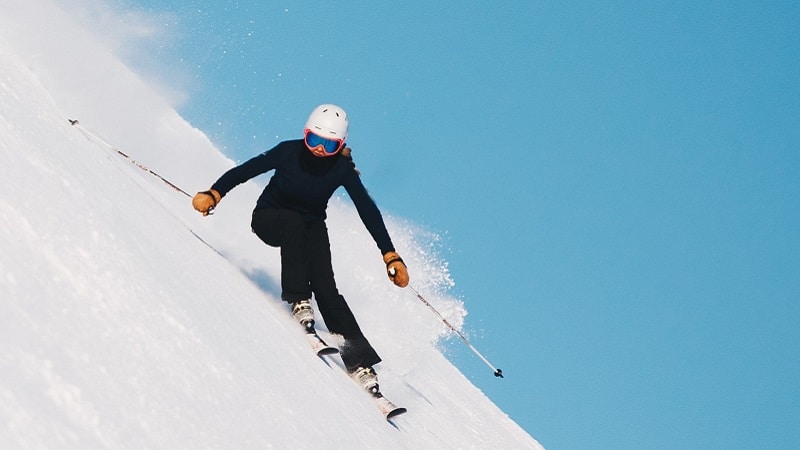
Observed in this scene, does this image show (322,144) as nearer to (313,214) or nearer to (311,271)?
(313,214)

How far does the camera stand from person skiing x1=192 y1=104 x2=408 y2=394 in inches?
225

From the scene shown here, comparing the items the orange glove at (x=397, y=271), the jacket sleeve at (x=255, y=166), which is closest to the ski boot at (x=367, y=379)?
the orange glove at (x=397, y=271)

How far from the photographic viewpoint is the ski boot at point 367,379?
18.2ft

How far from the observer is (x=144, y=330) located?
10.1 ft

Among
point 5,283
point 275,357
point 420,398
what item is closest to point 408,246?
point 420,398

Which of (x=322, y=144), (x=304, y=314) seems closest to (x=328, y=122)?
(x=322, y=144)

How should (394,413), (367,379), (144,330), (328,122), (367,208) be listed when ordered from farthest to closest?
(367,208)
(328,122)
(367,379)
(394,413)
(144,330)

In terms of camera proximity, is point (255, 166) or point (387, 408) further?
point (255, 166)

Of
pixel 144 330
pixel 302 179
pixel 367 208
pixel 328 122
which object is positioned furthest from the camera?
pixel 367 208

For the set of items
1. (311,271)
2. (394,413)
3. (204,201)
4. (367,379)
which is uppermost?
(311,271)

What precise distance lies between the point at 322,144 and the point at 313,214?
0.50 meters

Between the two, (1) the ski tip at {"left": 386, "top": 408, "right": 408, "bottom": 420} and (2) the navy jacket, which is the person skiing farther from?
(1) the ski tip at {"left": 386, "top": 408, "right": 408, "bottom": 420}

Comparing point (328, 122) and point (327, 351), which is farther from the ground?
point (328, 122)

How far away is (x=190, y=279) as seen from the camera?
418cm
